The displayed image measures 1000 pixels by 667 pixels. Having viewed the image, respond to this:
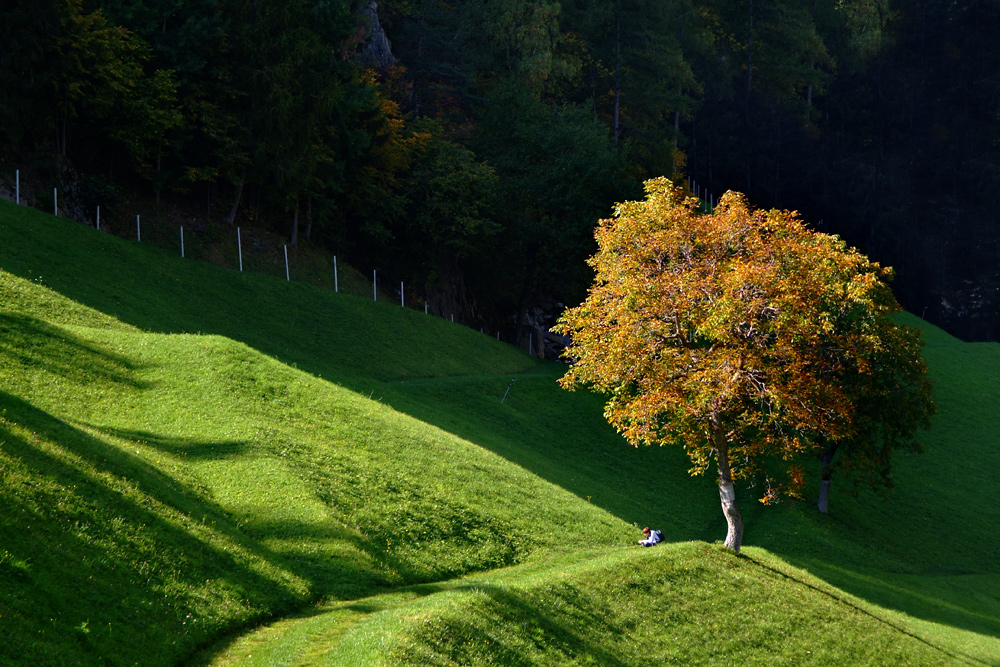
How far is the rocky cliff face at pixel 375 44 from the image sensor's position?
274 feet

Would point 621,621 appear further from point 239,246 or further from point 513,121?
point 513,121

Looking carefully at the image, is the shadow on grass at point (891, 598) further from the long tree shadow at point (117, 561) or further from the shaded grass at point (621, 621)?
the long tree shadow at point (117, 561)

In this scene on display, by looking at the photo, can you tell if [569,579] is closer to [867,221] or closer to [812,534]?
[812,534]

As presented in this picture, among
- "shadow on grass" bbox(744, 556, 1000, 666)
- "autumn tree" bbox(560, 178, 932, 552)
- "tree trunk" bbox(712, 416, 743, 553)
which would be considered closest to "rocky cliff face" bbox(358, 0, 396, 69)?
"autumn tree" bbox(560, 178, 932, 552)

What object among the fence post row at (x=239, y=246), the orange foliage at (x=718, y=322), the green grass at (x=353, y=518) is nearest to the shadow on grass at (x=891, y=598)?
the green grass at (x=353, y=518)

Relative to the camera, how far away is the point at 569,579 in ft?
84.8

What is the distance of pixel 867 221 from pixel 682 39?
36.2 m

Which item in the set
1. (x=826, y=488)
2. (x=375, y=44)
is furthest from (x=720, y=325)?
(x=375, y=44)

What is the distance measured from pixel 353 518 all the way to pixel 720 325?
14.0 metres

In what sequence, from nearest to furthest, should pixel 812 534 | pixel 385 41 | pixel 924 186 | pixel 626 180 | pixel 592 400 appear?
pixel 812 534
pixel 592 400
pixel 626 180
pixel 385 41
pixel 924 186

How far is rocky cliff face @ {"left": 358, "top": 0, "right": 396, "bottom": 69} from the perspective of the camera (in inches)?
3290

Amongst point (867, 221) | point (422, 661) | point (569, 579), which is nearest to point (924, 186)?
point (867, 221)

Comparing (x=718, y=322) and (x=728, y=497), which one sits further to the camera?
(x=728, y=497)

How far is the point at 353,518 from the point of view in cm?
2731
